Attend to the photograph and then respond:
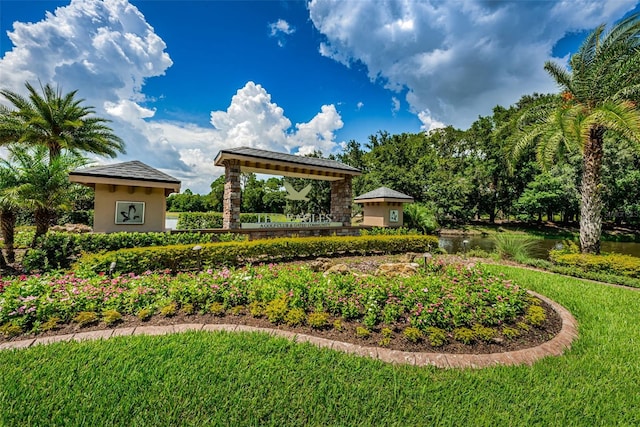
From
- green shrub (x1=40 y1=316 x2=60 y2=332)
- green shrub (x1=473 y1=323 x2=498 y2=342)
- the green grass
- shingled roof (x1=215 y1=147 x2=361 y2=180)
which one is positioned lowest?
the green grass

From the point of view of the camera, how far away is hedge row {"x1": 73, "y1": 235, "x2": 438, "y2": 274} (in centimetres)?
601

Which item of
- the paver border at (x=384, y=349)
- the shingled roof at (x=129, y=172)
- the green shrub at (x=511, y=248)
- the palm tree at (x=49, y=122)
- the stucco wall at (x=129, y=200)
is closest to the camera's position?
the paver border at (x=384, y=349)

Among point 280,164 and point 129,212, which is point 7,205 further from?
point 280,164

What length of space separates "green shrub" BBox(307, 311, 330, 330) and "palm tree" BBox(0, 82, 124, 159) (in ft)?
50.4

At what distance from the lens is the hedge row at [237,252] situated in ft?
19.7

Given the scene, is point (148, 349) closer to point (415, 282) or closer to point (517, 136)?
point (415, 282)

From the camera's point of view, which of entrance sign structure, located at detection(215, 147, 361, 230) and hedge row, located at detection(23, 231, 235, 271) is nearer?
hedge row, located at detection(23, 231, 235, 271)

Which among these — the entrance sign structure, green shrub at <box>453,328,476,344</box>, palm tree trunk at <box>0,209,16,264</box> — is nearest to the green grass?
green shrub at <box>453,328,476,344</box>

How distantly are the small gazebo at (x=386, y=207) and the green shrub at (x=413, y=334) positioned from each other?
11.0 metres

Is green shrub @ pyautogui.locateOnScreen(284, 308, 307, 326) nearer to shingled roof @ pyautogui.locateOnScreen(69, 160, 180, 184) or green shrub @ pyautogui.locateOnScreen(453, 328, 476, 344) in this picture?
green shrub @ pyautogui.locateOnScreen(453, 328, 476, 344)

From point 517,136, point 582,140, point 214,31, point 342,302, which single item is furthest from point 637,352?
point 214,31

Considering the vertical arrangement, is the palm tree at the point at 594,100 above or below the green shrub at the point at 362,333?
above

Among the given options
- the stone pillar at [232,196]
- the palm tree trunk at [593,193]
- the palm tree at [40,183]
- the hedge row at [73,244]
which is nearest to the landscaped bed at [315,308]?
the hedge row at [73,244]

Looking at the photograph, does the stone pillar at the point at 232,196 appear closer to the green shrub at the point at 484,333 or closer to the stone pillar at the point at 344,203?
the stone pillar at the point at 344,203
